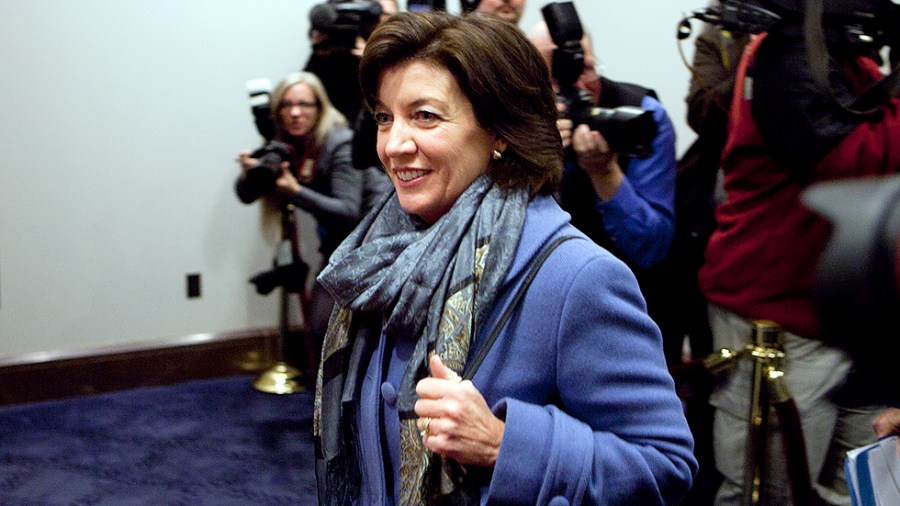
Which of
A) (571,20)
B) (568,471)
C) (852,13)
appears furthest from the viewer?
(571,20)

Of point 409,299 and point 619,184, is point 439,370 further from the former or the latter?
point 619,184

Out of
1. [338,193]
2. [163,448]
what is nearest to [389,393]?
[338,193]

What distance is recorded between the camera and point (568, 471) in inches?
50.0

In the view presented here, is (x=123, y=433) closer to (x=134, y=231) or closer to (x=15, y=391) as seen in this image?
(x=15, y=391)

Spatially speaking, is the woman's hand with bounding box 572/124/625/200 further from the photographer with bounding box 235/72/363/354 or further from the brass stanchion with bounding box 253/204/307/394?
the brass stanchion with bounding box 253/204/307/394

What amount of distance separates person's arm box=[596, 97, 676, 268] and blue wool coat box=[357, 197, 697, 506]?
933 mm

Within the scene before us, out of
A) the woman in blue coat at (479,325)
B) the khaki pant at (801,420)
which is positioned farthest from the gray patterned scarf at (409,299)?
the khaki pant at (801,420)

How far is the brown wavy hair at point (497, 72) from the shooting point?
4.59 ft

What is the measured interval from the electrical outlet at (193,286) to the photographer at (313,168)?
63cm

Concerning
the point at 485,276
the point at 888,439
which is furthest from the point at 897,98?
the point at 485,276

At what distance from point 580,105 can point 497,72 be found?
2.57 ft

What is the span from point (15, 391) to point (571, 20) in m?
2.92

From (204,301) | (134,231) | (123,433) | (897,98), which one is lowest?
(123,433)

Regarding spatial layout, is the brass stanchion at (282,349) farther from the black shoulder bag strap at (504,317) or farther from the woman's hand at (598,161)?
the black shoulder bag strap at (504,317)
